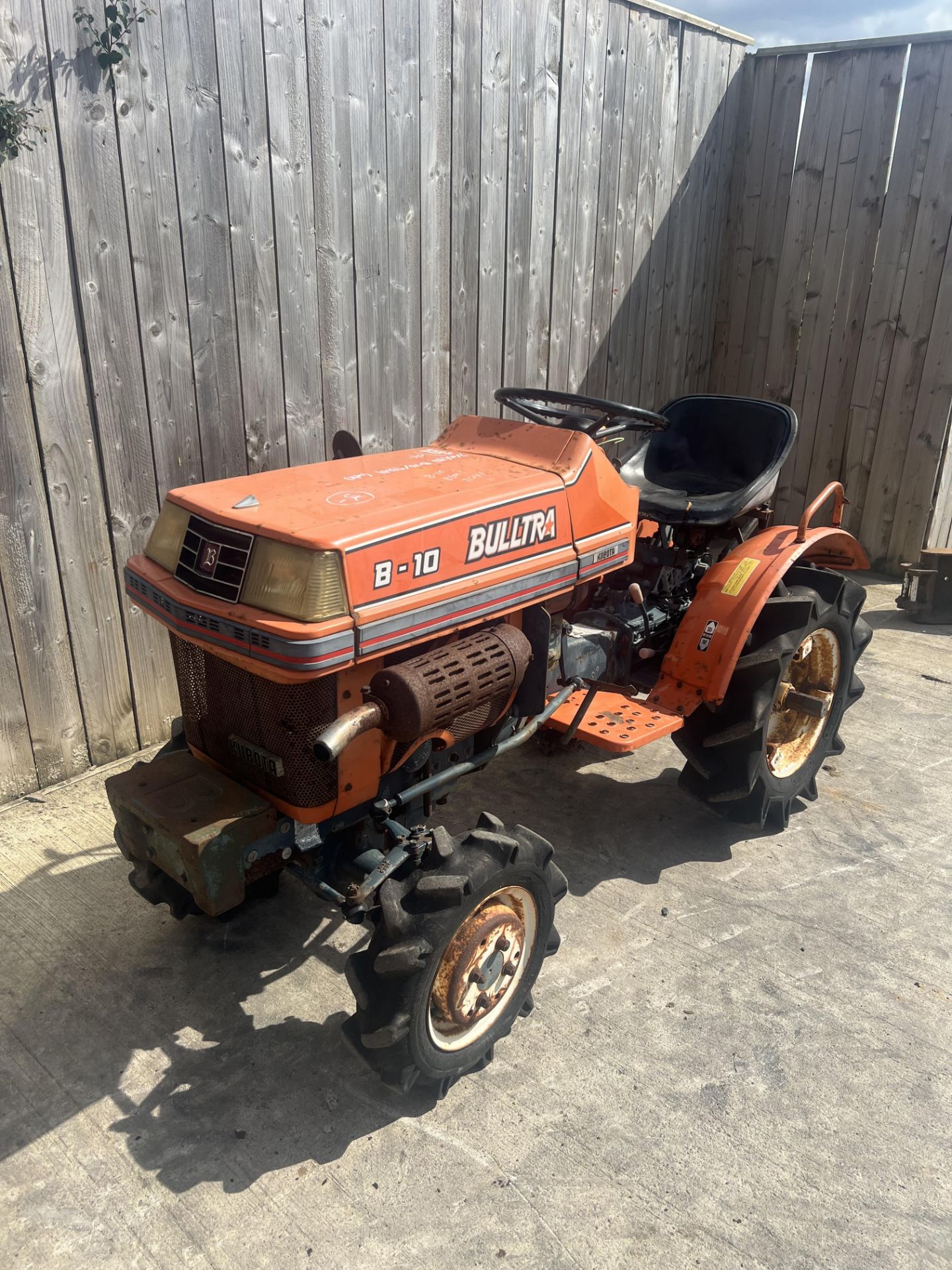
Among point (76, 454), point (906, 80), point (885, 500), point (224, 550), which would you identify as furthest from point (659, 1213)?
point (906, 80)

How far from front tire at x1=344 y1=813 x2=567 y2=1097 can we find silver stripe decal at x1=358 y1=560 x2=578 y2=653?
0.47 metres

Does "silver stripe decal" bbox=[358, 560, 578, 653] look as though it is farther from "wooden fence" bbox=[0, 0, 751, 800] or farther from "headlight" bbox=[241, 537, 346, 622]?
"wooden fence" bbox=[0, 0, 751, 800]

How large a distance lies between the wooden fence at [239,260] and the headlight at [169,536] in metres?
1.08

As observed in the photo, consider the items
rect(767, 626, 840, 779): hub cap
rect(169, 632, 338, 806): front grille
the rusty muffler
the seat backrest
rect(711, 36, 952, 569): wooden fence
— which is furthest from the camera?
rect(711, 36, 952, 569): wooden fence

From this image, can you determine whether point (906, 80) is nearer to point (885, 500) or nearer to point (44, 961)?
point (885, 500)

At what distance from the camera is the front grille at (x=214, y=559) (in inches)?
82.0

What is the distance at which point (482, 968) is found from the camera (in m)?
2.24

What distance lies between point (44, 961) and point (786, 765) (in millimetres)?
2542

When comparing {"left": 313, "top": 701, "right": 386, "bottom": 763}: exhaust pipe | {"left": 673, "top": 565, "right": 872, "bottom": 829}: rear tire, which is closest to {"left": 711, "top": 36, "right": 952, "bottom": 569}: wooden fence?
{"left": 673, "top": 565, "right": 872, "bottom": 829}: rear tire

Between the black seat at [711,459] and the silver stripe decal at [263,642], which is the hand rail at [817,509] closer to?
the black seat at [711,459]

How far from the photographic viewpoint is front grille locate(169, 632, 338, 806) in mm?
2143

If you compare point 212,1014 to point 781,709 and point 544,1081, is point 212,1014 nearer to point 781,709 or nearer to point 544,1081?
point 544,1081

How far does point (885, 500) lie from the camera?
5.95 m

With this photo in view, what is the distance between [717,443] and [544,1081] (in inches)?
98.4
